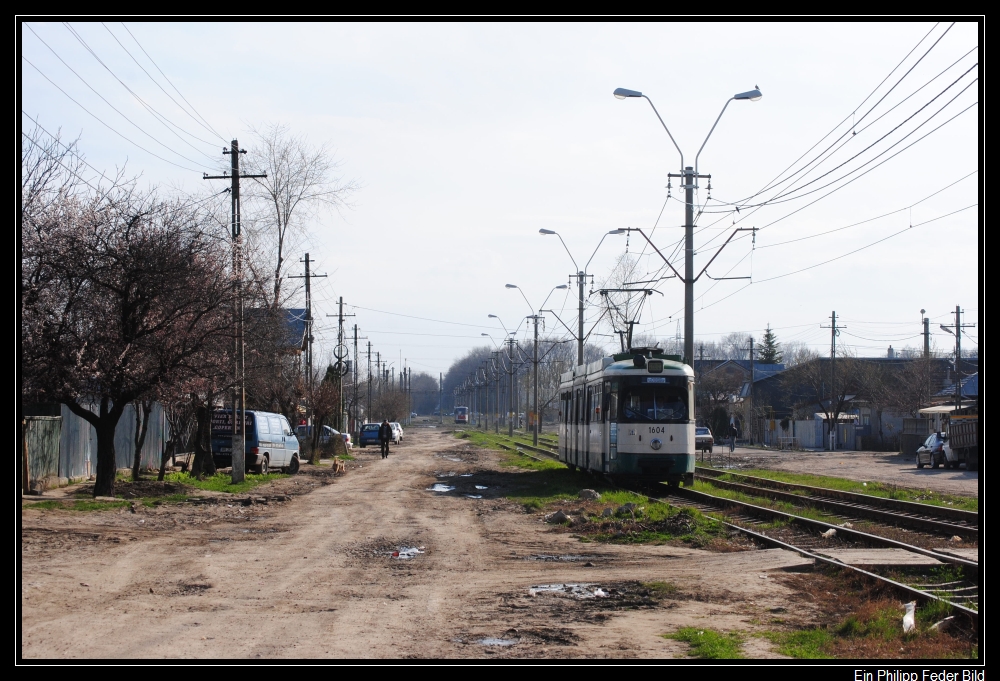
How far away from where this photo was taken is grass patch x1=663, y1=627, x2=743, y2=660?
741 centimetres

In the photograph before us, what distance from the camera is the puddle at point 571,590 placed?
10.2 meters

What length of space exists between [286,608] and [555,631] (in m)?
2.70

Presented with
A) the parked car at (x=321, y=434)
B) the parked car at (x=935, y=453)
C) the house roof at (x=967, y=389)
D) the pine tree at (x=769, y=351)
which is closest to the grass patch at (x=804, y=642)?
the parked car at (x=935, y=453)

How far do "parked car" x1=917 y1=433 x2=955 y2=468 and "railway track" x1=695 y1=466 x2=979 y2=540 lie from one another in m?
14.5

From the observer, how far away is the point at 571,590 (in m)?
10.5

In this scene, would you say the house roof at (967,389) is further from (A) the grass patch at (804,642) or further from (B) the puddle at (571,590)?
(A) the grass patch at (804,642)

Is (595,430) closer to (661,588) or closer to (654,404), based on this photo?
(654,404)

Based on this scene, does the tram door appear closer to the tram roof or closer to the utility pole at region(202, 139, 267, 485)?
the tram roof

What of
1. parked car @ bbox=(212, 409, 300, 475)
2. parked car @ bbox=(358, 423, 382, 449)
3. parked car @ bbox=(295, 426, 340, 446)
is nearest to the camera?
parked car @ bbox=(212, 409, 300, 475)

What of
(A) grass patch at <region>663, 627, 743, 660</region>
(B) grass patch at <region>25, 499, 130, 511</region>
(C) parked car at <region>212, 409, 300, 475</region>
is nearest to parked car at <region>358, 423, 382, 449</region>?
(C) parked car at <region>212, 409, 300, 475</region>

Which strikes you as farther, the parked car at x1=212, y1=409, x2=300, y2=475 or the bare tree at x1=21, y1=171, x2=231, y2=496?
the parked car at x1=212, y1=409, x2=300, y2=475

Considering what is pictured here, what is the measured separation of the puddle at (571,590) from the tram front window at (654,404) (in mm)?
12803

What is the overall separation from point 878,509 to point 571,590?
11.5 meters
